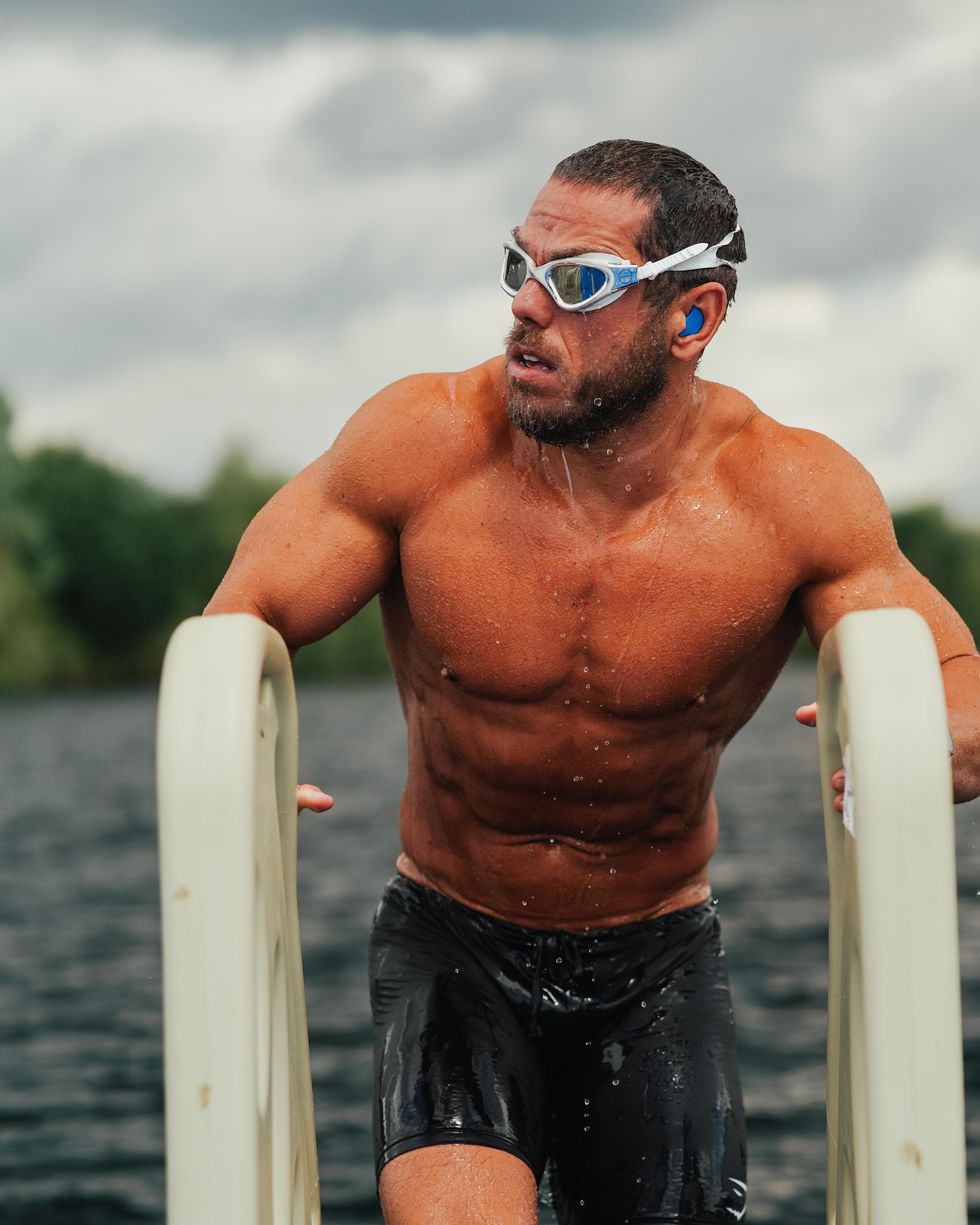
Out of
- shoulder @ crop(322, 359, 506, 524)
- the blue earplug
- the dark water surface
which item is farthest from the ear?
the dark water surface

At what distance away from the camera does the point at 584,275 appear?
3596 millimetres

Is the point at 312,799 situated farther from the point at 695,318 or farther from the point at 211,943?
the point at 695,318

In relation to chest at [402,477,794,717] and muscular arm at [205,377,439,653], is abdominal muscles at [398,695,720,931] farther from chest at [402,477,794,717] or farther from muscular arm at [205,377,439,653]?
muscular arm at [205,377,439,653]

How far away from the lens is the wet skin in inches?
143

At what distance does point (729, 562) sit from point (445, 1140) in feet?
4.10

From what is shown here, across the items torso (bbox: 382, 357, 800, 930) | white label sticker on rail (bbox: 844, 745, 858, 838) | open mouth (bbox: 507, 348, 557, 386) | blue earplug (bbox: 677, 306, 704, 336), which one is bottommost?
white label sticker on rail (bbox: 844, 745, 858, 838)

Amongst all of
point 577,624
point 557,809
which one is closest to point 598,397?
point 577,624

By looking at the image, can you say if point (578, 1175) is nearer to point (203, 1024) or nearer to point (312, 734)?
point (203, 1024)

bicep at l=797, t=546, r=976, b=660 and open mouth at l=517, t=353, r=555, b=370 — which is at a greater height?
open mouth at l=517, t=353, r=555, b=370

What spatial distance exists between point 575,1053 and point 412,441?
1.37 metres

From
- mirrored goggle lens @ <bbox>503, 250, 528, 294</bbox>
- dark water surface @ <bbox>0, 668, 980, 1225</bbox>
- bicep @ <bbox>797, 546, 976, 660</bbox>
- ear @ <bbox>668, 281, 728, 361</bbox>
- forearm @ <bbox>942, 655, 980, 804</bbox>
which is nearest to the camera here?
forearm @ <bbox>942, 655, 980, 804</bbox>

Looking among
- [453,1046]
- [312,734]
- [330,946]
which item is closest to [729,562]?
[453,1046]

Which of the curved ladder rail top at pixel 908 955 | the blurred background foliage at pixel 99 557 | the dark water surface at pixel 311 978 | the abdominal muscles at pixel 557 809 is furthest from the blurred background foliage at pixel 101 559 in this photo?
the curved ladder rail top at pixel 908 955

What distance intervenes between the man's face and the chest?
0.72 ft
